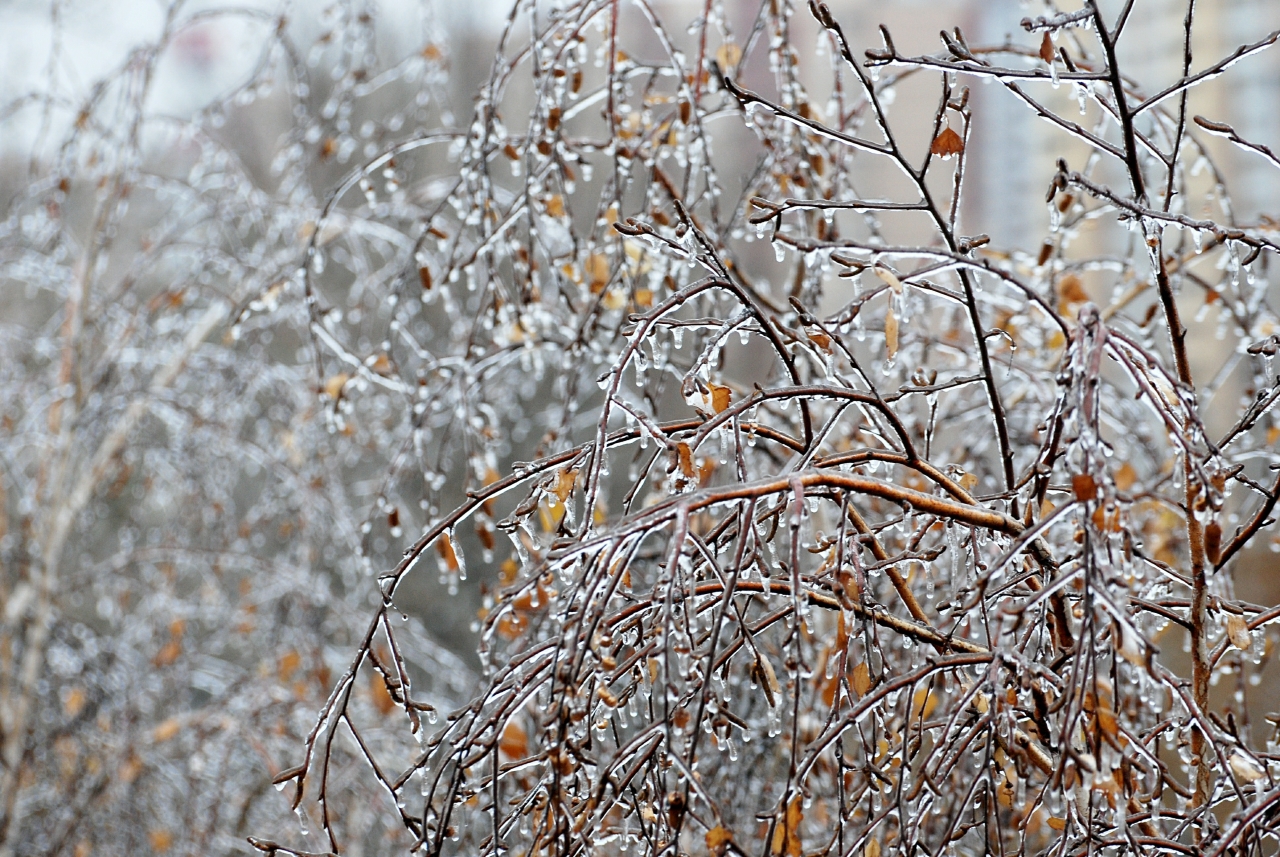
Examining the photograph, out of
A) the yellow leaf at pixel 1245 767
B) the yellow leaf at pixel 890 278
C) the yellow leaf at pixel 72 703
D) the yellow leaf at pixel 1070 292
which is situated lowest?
the yellow leaf at pixel 1245 767

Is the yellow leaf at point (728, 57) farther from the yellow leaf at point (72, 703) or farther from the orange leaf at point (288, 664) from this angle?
the yellow leaf at point (72, 703)

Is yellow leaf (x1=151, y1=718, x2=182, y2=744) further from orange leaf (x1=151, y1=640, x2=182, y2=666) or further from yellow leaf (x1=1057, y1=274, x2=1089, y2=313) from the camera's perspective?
yellow leaf (x1=1057, y1=274, x2=1089, y2=313)

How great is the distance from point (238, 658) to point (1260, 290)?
24.8ft

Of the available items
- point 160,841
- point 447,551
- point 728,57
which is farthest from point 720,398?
point 160,841

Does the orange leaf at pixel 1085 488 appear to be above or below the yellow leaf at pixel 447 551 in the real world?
below

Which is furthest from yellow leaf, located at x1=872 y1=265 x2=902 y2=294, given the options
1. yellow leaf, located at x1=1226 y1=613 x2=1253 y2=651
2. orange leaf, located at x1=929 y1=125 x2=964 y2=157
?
yellow leaf, located at x1=1226 y1=613 x2=1253 y2=651

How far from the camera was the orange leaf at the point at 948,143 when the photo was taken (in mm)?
1127

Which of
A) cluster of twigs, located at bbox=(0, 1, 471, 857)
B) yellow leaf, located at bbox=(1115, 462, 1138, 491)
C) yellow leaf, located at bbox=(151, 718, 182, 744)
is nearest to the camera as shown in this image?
yellow leaf, located at bbox=(1115, 462, 1138, 491)

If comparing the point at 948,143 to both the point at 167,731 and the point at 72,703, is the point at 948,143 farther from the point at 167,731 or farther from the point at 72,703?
the point at 72,703

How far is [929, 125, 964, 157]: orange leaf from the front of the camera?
3.70ft

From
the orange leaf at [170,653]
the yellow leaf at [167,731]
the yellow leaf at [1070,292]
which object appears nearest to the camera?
the yellow leaf at [1070,292]

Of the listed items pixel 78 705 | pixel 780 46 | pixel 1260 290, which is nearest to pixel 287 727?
pixel 78 705

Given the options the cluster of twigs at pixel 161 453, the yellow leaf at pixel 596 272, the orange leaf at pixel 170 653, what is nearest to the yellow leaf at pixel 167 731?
the cluster of twigs at pixel 161 453

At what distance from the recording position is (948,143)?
1133 mm
